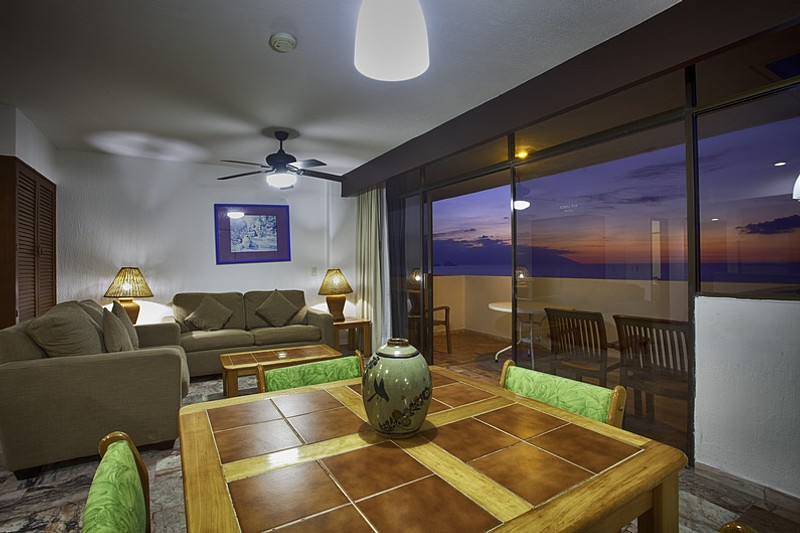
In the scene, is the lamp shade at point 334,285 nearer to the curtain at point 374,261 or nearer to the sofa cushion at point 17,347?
the curtain at point 374,261

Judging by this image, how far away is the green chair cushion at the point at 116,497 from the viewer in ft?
2.05

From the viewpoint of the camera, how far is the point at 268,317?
516 cm

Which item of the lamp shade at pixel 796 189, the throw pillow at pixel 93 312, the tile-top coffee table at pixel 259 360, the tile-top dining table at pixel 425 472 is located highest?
the lamp shade at pixel 796 189

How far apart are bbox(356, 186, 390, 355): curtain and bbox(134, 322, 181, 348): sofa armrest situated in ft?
7.62

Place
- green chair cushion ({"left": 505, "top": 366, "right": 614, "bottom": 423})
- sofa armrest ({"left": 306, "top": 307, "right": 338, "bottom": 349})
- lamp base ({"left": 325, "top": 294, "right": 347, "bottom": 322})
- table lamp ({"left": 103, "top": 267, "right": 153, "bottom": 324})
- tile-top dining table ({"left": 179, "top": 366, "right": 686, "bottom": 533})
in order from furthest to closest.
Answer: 1. lamp base ({"left": 325, "top": 294, "right": 347, "bottom": 322})
2. sofa armrest ({"left": 306, "top": 307, "right": 338, "bottom": 349})
3. table lamp ({"left": 103, "top": 267, "right": 153, "bottom": 324})
4. green chair cushion ({"left": 505, "top": 366, "right": 614, "bottom": 423})
5. tile-top dining table ({"left": 179, "top": 366, "right": 686, "bottom": 533})

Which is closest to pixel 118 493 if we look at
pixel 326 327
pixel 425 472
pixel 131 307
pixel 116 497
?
pixel 116 497

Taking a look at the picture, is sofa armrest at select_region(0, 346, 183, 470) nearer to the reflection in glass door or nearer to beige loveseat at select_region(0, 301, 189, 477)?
beige loveseat at select_region(0, 301, 189, 477)

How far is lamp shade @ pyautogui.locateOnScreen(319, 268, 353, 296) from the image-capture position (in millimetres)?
5465

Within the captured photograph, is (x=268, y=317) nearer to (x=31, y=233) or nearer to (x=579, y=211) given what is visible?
(x=31, y=233)

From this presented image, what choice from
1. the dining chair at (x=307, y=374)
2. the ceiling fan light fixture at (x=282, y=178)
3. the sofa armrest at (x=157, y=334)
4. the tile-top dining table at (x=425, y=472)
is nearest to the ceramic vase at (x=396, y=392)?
the tile-top dining table at (x=425, y=472)

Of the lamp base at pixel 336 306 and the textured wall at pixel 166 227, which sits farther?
the lamp base at pixel 336 306

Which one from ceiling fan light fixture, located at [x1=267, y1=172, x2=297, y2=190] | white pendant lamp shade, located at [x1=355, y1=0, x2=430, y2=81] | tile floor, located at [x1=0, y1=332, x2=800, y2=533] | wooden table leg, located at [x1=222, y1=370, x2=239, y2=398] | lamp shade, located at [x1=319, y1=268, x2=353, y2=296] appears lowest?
tile floor, located at [x1=0, y1=332, x2=800, y2=533]

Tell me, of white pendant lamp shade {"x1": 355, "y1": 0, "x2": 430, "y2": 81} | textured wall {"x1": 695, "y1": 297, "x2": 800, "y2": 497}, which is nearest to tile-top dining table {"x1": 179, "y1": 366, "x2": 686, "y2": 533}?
white pendant lamp shade {"x1": 355, "y1": 0, "x2": 430, "y2": 81}

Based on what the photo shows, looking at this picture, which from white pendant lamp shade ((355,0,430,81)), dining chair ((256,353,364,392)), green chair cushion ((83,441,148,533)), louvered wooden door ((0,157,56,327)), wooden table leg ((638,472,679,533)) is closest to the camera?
green chair cushion ((83,441,148,533))
